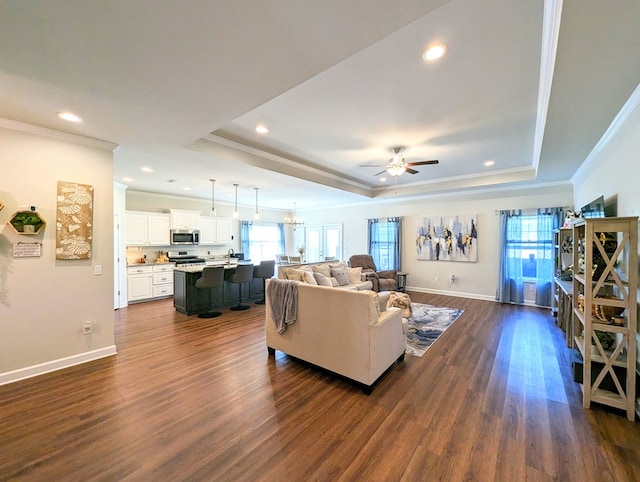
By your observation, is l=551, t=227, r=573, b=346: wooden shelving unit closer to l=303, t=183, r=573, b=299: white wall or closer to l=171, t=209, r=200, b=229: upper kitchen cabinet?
l=303, t=183, r=573, b=299: white wall

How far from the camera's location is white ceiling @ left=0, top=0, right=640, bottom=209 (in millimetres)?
1488

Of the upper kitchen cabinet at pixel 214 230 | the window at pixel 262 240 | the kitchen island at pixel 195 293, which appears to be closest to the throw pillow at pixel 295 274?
the kitchen island at pixel 195 293

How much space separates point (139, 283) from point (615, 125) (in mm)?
8407

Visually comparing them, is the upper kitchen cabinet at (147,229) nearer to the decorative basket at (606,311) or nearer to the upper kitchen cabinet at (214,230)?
the upper kitchen cabinet at (214,230)

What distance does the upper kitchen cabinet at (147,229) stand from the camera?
6363mm

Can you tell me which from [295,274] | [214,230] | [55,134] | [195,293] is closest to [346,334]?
[295,274]

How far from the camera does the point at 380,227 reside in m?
8.19

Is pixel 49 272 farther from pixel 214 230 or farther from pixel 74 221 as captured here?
pixel 214 230

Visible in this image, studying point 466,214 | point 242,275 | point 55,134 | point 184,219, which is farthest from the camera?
point 184,219

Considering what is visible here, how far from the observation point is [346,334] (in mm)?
2734

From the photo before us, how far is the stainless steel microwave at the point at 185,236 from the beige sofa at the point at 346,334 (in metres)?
5.29

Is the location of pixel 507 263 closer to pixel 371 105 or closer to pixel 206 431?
pixel 371 105

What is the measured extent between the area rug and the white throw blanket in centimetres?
171

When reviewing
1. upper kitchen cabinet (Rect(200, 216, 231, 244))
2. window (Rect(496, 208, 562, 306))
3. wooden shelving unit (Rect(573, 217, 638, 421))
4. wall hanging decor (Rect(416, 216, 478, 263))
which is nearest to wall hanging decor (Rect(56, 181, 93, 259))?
upper kitchen cabinet (Rect(200, 216, 231, 244))
